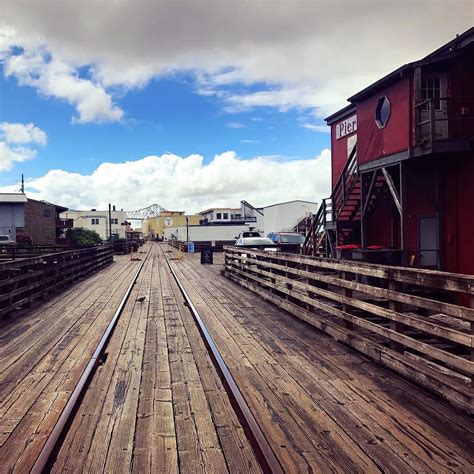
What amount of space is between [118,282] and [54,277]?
3750mm

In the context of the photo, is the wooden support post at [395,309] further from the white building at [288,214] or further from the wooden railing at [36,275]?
the white building at [288,214]

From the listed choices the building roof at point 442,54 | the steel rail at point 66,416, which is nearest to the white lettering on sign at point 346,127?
the building roof at point 442,54

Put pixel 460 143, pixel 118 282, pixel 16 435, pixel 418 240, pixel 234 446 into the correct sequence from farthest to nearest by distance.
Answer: pixel 118 282 → pixel 418 240 → pixel 460 143 → pixel 16 435 → pixel 234 446

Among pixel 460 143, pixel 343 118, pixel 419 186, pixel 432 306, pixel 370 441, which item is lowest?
pixel 370 441

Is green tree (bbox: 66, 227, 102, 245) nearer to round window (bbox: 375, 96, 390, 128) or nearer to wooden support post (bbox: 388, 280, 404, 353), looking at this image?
round window (bbox: 375, 96, 390, 128)

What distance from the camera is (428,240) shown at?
13695mm

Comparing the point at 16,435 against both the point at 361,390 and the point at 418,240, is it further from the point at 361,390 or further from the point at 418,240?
the point at 418,240

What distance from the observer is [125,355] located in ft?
21.0

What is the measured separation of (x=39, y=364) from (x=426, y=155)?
10.6 meters

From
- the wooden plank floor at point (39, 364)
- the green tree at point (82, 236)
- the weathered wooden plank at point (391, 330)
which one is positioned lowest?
the wooden plank floor at point (39, 364)

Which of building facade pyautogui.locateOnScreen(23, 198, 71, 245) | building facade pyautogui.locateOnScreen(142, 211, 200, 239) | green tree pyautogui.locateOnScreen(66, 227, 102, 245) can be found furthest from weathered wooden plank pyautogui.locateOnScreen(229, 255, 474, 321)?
building facade pyautogui.locateOnScreen(142, 211, 200, 239)

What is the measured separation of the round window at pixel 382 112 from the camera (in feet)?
46.2

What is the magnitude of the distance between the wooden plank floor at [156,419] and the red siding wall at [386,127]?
9.32 m

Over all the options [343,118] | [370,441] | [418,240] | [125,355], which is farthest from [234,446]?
[343,118]
